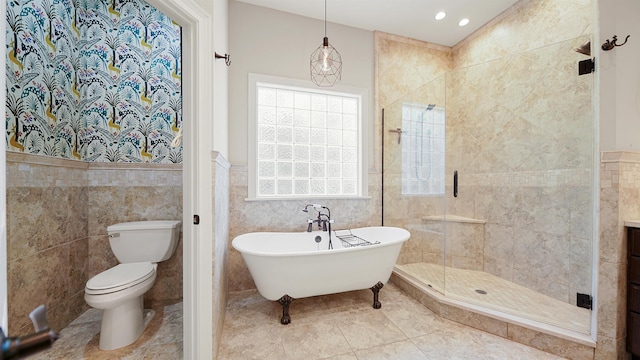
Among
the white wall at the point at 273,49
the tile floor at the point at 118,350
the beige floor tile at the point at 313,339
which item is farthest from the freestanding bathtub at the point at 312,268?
the white wall at the point at 273,49

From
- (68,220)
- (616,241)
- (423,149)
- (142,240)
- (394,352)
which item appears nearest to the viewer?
(616,241)

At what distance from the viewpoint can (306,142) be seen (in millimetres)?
2777

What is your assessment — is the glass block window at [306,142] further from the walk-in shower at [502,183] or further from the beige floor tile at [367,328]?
the beige floor tile at [367,328]

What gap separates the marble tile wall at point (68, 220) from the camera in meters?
1.44

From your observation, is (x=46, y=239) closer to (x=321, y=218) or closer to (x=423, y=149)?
(x=321, y=218)

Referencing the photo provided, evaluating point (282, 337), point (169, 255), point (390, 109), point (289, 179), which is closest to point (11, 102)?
point (169, 255)

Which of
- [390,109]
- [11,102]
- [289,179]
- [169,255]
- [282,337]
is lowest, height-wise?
[282,337]

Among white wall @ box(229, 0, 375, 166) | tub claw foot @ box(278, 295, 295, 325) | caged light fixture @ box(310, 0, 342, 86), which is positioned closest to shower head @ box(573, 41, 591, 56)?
white wall @ box(229, 0, 375, 166)

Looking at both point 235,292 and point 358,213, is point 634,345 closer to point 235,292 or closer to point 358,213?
point 358,213

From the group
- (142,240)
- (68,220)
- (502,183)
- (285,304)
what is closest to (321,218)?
(285,304)

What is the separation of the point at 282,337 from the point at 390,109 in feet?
8.31

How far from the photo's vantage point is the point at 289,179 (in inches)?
107

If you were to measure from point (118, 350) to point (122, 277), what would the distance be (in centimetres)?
47

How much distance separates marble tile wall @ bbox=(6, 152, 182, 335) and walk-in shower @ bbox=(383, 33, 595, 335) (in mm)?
2330
